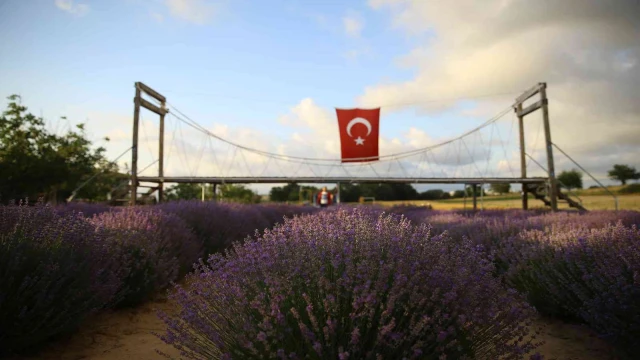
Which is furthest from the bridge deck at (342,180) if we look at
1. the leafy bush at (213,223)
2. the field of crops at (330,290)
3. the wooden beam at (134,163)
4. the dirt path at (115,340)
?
the dirt path at (115,340)

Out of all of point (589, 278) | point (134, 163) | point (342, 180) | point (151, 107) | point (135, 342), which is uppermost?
point (151, 107)

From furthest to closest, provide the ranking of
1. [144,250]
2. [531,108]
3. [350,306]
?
[531,108] < [144,250] < [350,306]

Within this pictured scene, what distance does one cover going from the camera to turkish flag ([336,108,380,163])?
17798 millimetres

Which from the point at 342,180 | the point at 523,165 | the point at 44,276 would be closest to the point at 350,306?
the point at 44,276

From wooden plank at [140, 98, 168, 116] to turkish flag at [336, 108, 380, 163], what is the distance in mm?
7535

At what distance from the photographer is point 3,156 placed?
38.7 feet

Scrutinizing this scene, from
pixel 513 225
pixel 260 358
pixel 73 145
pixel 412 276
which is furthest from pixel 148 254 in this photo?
pixel 73 145

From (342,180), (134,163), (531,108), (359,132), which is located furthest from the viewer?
(359,132)

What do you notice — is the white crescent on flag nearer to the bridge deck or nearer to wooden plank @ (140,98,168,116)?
the bridge deck

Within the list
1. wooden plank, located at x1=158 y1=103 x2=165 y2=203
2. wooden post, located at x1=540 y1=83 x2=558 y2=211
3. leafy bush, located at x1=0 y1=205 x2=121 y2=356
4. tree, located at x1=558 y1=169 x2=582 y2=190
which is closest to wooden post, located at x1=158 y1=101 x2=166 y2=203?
wooden plank, located at x1=158 y1=103 x2=165 y2=203

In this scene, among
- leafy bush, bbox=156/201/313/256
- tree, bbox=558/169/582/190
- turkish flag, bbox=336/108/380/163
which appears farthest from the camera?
tree, bbox=558/169/582/190

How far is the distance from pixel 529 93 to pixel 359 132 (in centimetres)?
713

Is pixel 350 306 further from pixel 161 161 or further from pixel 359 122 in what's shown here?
pixel 359 122

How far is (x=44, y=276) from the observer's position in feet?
7.75
